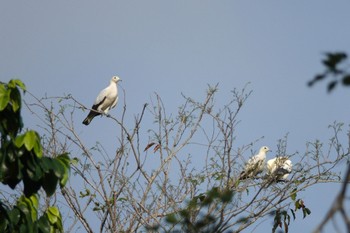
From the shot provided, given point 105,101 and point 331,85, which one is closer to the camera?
point 331,85

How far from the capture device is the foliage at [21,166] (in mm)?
4102

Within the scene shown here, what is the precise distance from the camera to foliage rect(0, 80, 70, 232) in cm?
410

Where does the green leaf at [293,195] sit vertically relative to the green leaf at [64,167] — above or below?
above

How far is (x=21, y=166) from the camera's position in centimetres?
411

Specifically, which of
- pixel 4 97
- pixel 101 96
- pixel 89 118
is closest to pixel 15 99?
pixel 4 97

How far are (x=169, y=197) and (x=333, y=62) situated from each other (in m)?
5.80

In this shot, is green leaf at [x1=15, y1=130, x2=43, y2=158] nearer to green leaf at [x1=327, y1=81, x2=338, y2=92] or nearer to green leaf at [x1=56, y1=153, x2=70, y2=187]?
green leaf at [x1=56, y1=153, x2=70, y2=187]

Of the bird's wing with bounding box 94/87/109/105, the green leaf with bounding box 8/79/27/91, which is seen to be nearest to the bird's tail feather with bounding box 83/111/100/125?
the bird's wing with bounding box 94/87/109/105

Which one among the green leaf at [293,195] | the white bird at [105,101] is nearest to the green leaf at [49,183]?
the green leaf at [293,195]

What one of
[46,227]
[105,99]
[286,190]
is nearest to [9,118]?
[46,227]

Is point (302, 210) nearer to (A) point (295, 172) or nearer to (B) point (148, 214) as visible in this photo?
(A) point (295, 172)

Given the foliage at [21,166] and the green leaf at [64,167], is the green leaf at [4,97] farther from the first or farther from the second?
the green leaf at [64,167]

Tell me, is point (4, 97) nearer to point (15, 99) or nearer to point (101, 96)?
point (15, 99)

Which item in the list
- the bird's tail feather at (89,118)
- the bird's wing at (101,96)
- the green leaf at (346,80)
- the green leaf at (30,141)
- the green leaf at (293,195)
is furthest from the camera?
the bird's wing at (101,96)
